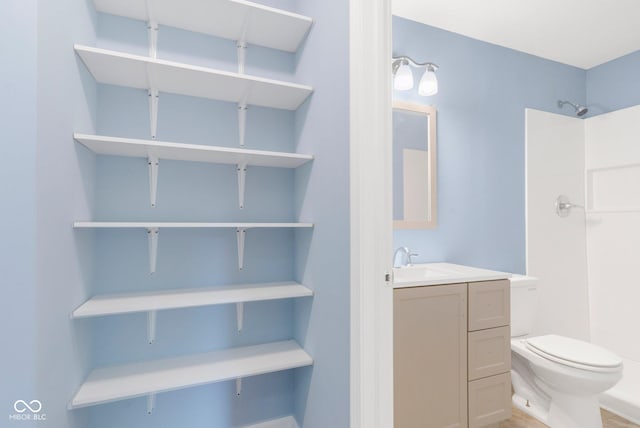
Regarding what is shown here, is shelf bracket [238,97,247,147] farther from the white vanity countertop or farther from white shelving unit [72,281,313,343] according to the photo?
the white vanity countertop

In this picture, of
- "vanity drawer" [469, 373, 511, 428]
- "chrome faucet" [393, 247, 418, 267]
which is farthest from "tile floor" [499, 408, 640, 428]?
"chrome faucet" [393, 247, 418, 267]

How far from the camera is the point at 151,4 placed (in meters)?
1.31

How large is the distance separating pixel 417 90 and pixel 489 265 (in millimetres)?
1318

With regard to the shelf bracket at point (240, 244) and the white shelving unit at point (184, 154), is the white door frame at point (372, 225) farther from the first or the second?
the shelf bracket at point (240, 244)

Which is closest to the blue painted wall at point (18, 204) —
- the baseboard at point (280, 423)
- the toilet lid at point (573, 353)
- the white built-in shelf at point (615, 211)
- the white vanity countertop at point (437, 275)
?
the baseboard at point (280, 423)

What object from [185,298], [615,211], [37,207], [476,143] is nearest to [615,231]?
[615,211]

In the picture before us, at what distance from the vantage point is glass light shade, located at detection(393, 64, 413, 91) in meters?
1.88

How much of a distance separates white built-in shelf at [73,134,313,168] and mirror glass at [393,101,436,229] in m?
0.74

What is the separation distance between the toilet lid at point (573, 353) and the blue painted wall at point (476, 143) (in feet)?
1.86

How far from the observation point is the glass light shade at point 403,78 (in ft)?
6.15

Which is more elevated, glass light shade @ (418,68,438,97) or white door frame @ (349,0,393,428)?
glass light shade @ (418,68,438,97)

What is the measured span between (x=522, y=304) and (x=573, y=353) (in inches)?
14.7

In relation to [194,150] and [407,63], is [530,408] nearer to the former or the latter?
[407,63]

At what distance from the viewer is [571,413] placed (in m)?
1.68
